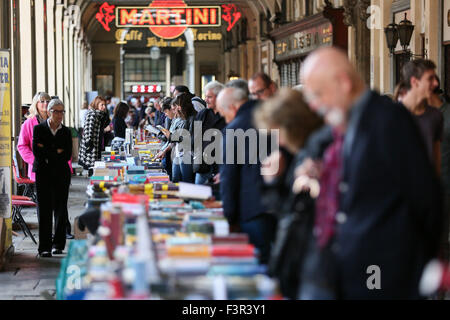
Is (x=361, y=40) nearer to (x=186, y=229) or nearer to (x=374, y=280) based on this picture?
(x=186, y=229)

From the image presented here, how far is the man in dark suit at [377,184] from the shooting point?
3016 mm

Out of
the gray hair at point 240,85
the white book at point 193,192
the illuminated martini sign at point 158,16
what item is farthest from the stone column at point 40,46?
the white book at point 193,192

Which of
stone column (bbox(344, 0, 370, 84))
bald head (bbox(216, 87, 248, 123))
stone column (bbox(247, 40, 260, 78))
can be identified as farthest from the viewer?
stone column (bbox(247, 40, 260, 78))

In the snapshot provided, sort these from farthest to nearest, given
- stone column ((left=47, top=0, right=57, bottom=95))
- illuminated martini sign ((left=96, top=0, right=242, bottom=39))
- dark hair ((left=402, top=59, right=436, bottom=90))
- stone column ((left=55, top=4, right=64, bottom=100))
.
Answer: stone column ((left=55, top=4, right=64, bottom=100)), stone column ((left=47, top=0, right=57, bottom=95)), illuminated martini sign ((left=96, top=0, right=242, bottom=39)), dark hair ((left=402, top=59, right=436, bottom=90))

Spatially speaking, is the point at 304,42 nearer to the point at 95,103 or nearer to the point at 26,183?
the point at 95,103

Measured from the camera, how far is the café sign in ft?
58.1

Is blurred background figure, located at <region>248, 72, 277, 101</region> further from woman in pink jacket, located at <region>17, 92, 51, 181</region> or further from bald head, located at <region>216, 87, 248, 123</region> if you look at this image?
woman in pink jacket, located at <region>17, 92, 51, 181</region>

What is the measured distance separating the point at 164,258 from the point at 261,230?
2070 millimetres

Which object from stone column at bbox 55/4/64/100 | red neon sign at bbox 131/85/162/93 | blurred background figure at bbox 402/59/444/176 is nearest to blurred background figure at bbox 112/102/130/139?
stone column at bbox 55/4/64/100

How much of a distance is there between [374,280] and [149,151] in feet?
27.5

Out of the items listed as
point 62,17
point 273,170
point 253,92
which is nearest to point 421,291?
point 273,170

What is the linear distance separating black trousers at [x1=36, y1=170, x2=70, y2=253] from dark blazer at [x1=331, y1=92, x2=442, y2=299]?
5.58 metres

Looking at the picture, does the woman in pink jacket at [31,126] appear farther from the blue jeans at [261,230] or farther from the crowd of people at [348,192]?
the crowd of people at [348,192]
